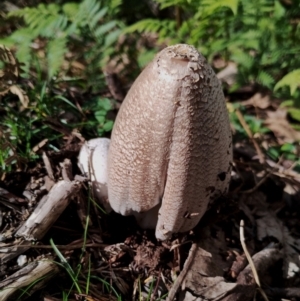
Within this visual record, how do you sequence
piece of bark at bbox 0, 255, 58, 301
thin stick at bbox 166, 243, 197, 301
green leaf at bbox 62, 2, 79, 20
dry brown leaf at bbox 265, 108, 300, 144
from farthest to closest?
green leaf at bbox 62, 2, 79, 20 < dry brown leaf at bbox 265, 108, 300, 144 < thin stick at bbox 166, 243, 197, 301 < piece of bark at bbox 0, 255, 58, 301

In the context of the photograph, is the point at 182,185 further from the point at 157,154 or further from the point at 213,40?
the point at 213,40

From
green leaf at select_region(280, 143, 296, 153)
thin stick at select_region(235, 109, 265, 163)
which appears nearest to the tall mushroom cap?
thin stick at select_region(235, 109, 265, 163)

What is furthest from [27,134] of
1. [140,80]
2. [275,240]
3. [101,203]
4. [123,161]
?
[275,240]

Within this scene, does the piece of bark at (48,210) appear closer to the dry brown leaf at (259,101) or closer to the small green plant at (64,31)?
the small green plant at (64,31)

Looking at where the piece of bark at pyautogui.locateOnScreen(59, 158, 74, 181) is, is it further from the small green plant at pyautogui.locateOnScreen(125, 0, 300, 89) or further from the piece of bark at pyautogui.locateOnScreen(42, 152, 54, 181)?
the small green plant at pyautogui.locateOnScreen(125, 0, 300, 89)

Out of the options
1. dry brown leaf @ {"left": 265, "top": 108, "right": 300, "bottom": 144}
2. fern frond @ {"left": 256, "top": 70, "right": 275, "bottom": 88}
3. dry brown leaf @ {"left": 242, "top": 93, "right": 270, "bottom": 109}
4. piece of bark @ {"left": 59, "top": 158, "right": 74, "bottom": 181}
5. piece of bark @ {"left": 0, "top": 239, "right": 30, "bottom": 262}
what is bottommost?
dry brown leaf @ {"left": 265, "top": 108, "right": 300, "bottom": 144}

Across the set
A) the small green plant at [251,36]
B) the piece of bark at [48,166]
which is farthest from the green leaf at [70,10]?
the piece of bark at [48,166]

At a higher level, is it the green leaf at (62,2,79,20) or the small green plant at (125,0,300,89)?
the green leaf at (62,2,79,20)

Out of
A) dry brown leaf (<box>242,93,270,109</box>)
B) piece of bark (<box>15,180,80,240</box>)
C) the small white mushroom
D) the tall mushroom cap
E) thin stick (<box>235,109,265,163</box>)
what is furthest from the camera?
dry brown leaf (<box>242,93,270,109</box>)
